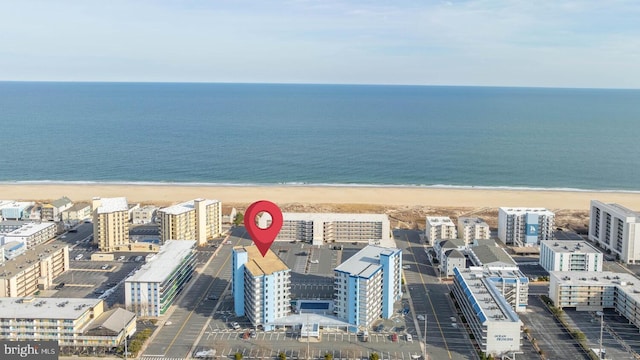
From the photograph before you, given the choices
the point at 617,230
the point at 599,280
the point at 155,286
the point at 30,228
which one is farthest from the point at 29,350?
the point at 617,230

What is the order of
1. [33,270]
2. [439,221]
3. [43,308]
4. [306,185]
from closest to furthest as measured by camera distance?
[43,308]
[33,270]
[439,221]
[306,185]

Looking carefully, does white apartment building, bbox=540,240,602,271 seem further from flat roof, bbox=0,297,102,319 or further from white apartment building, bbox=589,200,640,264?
flat roof, bbox=0,297,102,319

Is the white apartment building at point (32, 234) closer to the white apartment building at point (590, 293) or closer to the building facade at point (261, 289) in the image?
the building facade at point (261, 289)

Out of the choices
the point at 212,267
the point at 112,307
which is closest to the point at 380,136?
the point at 212,267

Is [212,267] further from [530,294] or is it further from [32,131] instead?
[32,131]

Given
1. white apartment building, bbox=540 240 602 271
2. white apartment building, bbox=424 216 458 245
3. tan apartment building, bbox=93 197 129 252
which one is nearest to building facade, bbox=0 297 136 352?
tan apartment building, bbox=93 197 129 252

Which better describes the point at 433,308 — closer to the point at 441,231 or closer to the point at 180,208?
the point at 441,231

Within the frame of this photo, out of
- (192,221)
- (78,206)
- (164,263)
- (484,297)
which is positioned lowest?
(484,297)
